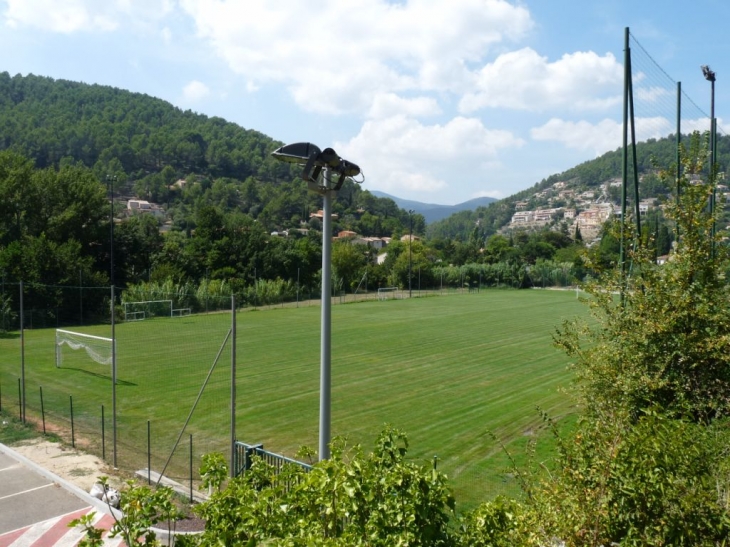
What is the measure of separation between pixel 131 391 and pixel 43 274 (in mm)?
25353

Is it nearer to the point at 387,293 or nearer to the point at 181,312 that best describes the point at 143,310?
the point at 181,312

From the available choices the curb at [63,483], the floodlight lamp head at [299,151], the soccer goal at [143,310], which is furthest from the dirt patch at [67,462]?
the soccer goal at [143,310]

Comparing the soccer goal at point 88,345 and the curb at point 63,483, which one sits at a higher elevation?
the soccer goal at point 88,345

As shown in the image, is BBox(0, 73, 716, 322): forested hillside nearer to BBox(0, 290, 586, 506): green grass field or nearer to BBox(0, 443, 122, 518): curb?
BBox(0, 290, 586, 506): green grass field

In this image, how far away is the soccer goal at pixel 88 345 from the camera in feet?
71.1

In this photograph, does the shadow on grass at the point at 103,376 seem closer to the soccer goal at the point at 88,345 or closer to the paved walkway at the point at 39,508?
the soccer goal at the point at 88,345

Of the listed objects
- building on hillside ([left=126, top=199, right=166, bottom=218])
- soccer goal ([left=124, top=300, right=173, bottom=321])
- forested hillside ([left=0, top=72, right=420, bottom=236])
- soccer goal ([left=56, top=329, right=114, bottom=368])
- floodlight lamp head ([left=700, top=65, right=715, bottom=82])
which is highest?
forested hillside ([left=0, top=72, right=420, bottom=236])

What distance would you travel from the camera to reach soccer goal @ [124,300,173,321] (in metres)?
23.0

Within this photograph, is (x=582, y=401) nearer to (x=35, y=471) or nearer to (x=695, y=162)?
(x=695, y=162)

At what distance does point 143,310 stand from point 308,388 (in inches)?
370

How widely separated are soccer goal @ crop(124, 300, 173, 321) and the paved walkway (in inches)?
449

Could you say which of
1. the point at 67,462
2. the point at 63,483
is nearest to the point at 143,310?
the point at 67,462

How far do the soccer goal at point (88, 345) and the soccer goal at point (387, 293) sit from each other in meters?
39.3

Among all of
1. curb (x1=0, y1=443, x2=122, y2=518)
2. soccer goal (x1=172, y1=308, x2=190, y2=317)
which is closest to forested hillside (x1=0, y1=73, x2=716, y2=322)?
curb (x1=0, y1=443, x2=122, y2=518)
